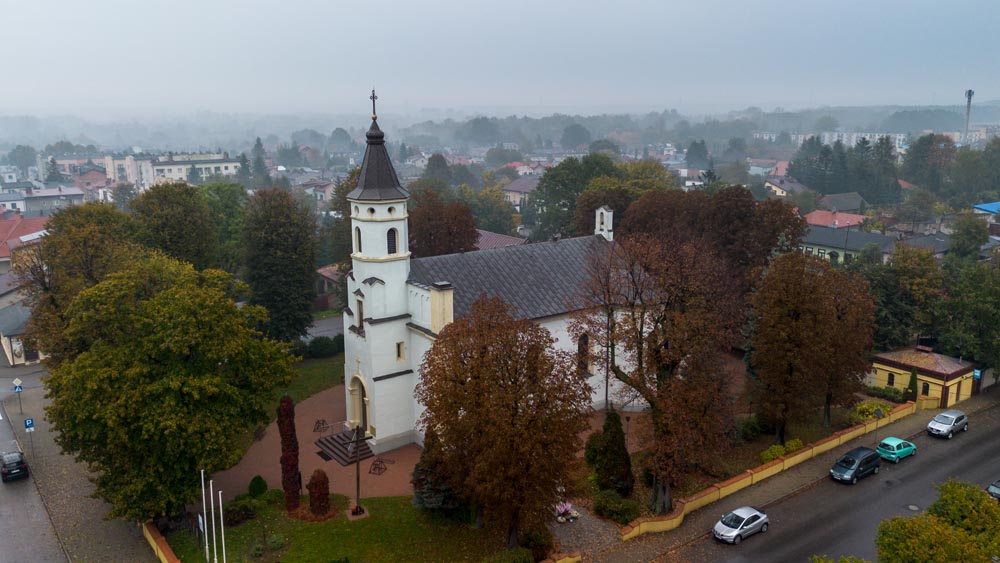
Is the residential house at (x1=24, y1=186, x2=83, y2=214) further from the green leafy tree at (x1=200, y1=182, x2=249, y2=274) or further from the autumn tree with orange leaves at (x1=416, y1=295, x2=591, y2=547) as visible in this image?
the autumn tree with orange leaves at (x1=416, y1=295, x2=591, y2=547)

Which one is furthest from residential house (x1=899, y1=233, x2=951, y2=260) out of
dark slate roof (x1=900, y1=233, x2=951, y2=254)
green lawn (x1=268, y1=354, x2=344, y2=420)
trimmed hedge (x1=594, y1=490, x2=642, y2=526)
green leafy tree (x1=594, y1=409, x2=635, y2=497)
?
green lawn (x1=268, y1=354, x2=344, y2=420)

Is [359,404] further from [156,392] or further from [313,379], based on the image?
[156,392]

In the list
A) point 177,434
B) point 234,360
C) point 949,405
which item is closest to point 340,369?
point 234,360

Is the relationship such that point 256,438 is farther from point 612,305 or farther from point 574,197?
point 574,197

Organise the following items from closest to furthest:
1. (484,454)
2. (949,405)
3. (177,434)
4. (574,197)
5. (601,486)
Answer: (484,454)
(177,434)
(601,486)
(949,405)
(574,197)

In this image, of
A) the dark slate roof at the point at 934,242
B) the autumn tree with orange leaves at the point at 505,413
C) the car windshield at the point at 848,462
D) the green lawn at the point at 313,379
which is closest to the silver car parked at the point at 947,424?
the car windshield at the point at 848,462

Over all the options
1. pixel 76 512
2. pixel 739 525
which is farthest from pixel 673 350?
pixel 76 512
